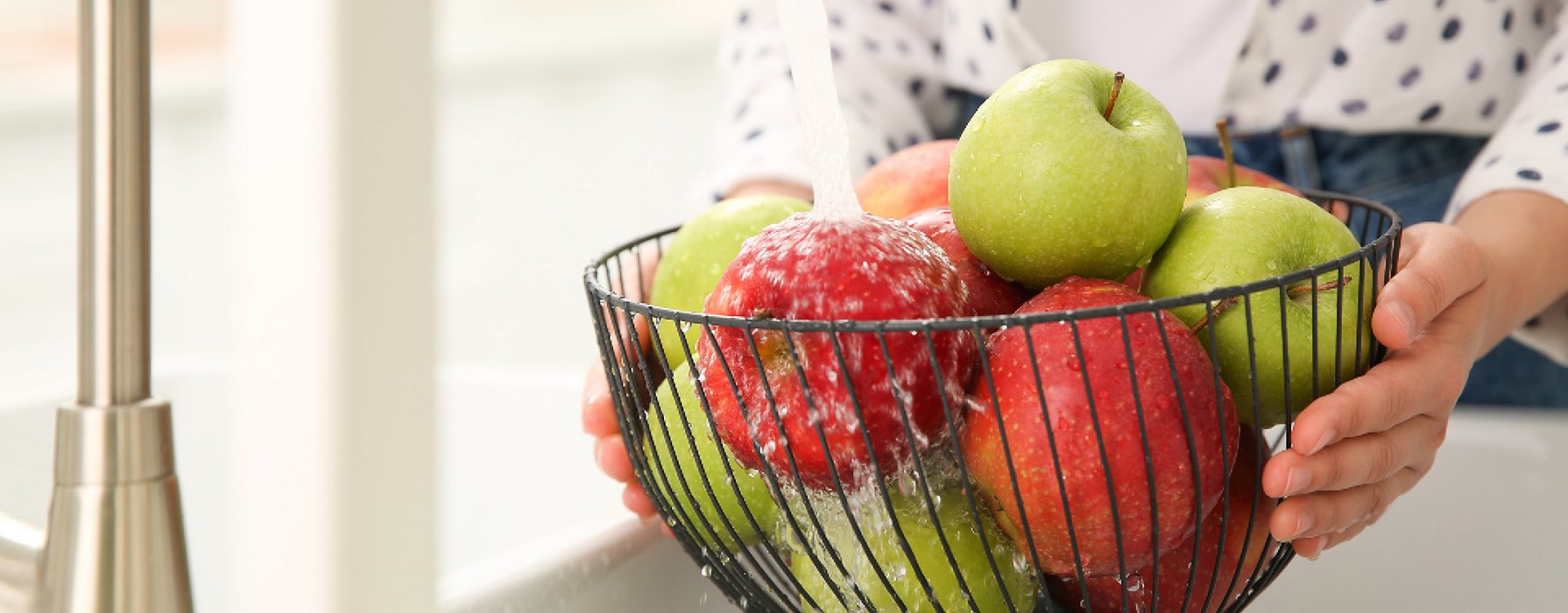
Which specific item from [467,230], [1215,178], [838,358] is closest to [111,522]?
[838,358]

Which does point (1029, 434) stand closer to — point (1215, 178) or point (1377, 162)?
point (1215, 178)

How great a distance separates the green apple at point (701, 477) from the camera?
1.66ft

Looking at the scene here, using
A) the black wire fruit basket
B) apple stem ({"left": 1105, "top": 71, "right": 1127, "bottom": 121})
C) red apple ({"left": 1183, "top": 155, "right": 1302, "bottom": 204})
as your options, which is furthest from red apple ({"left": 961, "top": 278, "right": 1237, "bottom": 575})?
red apple ({"left": 1183, "top": 155, "right": 1302, "bottom": 204})

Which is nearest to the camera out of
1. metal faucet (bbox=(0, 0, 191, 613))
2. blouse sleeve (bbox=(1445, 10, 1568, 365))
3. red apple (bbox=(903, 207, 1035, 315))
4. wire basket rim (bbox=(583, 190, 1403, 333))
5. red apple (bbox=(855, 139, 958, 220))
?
metal faucet (bbox=(0, 0, 191, 613))

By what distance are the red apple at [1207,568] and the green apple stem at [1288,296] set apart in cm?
5

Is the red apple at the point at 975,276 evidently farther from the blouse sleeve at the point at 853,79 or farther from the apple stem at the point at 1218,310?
the blouse sleeve at the point at 853,79

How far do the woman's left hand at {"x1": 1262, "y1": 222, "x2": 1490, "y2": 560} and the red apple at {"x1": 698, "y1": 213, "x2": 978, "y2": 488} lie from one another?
0.12 m

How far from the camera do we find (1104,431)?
409 mm

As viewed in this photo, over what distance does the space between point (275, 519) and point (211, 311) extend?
273 cm

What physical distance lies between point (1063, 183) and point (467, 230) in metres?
3.63

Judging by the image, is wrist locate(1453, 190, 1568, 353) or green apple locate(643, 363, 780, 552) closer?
green apple locate(643, 363, 780, 552)

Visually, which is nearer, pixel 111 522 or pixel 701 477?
pixel 111 522

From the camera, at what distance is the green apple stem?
45 cm

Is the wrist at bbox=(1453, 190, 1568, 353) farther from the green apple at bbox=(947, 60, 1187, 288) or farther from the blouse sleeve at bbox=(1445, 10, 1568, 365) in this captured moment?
the green apple at bbox=(947, 60, 1187, 288)
